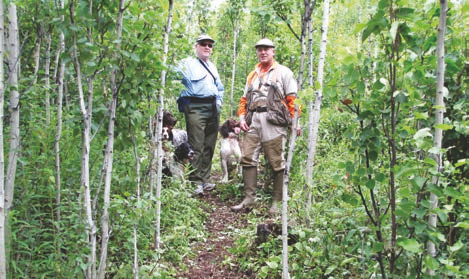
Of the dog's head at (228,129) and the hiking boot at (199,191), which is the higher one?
the dog's head at (228,129)

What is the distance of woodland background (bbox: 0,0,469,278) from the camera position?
1955 millimetres

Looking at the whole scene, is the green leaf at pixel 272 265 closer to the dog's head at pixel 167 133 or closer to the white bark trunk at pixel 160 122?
the white bark trunk at pixel 160 122

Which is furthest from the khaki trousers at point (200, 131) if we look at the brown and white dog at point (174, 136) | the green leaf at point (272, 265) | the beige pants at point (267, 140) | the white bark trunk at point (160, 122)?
the green leaf at point (272, 265)

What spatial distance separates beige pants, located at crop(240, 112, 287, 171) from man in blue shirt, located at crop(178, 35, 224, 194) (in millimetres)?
981

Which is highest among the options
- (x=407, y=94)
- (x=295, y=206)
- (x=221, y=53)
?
(x=221, y=53)

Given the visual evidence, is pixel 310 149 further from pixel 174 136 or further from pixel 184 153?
pixel 174 136

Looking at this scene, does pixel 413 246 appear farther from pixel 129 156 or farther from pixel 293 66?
pixel 293 66

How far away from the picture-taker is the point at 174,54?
3.66 meters

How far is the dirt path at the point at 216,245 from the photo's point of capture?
3806mm

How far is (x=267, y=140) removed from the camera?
17.5 feet

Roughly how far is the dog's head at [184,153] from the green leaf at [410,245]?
4528 millimetres

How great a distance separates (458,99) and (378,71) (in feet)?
2.58

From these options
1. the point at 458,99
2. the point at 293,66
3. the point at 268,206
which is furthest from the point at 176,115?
the point at 458,99

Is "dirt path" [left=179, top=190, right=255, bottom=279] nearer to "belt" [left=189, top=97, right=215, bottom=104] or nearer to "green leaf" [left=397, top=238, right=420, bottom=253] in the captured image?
"belt" [left=189, top=97, right=215, bottom=104]
